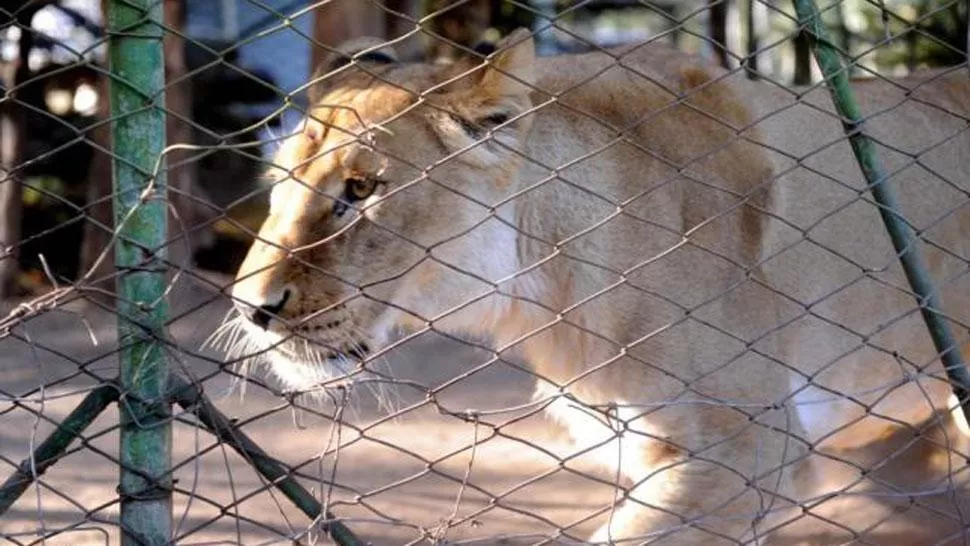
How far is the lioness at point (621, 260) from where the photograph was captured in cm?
264

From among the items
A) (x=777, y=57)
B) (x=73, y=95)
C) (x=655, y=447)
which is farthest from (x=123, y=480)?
(x=777, y=57)

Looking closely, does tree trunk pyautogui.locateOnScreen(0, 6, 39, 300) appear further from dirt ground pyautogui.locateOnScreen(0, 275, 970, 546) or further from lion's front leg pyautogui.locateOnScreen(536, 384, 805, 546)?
lion's front leg pyautogui.locateOnScreen(536, 384, 805, 546)

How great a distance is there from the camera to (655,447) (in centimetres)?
291

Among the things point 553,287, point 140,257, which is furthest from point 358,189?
point 140,257

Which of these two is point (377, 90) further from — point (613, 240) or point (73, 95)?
point (73, 95)

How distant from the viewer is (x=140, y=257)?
197cm

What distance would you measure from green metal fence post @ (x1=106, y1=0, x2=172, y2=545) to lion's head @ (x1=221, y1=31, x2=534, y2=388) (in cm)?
47

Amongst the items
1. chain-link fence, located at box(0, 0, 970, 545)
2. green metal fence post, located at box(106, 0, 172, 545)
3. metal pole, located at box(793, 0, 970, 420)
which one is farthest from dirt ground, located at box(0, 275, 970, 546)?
green metal fence post, located at box(106, 0, 172, 545)

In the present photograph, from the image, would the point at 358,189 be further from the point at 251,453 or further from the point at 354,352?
the point at 251,453

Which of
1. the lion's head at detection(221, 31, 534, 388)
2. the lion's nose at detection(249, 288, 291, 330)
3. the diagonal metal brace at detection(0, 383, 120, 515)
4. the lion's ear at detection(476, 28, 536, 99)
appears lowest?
the diagonal metal brace at detection(0, 383, 120, 515)

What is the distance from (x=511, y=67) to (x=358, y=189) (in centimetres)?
37

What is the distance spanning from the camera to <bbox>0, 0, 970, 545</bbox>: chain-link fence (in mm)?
2033

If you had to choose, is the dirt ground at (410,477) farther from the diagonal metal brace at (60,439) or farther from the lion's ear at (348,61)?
the diagonal metal brace at (60,439)

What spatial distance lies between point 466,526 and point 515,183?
1172mm
